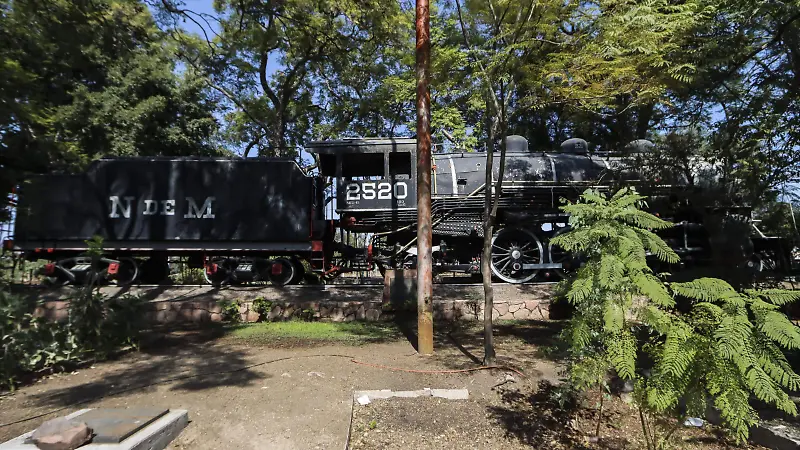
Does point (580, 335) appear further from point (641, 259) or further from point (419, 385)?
point (419, 385)

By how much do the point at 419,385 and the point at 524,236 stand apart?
6.20 metres

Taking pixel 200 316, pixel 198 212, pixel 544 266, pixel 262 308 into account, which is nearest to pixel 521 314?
pixel 544 266

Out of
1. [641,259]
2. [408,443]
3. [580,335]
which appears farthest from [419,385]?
[641,259]

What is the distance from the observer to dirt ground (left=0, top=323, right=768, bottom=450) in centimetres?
398

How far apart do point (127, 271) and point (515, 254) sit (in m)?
8.68

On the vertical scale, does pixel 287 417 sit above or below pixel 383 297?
below

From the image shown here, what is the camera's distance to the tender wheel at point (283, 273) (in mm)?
10672

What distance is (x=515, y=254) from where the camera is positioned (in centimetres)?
1041

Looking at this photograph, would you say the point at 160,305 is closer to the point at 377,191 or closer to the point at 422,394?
the point at 377,191

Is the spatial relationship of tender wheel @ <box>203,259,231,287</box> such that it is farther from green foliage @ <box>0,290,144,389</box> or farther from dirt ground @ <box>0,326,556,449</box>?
green foliage @ <box>0,290,144,389</box>

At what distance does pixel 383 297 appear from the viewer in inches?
349

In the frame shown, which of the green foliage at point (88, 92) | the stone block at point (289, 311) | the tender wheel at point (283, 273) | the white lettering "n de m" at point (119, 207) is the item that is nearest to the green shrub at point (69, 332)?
the green foliage at point (88, 92)

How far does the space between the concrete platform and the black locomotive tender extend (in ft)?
20.4

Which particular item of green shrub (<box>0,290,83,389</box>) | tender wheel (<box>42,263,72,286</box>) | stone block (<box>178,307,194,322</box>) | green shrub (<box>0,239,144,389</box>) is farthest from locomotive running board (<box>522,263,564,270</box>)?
tender wheel (<box>42,263,72,286</box>)
